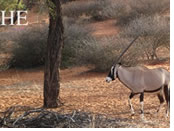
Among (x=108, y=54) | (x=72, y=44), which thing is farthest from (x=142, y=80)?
(x=72, y=44)

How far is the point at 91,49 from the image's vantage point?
1322 centimetres

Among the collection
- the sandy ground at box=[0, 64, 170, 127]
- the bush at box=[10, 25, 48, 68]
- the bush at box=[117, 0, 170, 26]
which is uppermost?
the bush at box=[117, 0, 170, 26]

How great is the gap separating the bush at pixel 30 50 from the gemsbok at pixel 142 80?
27.8ft

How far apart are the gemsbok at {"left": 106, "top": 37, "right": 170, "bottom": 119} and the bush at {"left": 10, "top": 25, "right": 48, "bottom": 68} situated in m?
8.49

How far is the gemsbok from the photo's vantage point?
6.92 meters

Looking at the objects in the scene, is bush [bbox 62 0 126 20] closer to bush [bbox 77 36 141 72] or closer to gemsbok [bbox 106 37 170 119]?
bush [bbox 77 36 141 72]

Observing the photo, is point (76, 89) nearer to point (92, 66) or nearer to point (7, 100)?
point (7, 100)

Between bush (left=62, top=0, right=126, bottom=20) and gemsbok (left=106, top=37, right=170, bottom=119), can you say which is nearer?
gemsbok (left=106, top=37, right=170, bottom=119)

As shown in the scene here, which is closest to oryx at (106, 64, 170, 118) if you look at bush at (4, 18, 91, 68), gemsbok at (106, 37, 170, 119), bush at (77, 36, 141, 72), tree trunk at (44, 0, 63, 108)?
gemsbok at (106, 37, 170, 119)

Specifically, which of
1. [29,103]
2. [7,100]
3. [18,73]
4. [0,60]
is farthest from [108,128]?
[0,60]

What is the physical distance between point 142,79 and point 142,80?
0.02m

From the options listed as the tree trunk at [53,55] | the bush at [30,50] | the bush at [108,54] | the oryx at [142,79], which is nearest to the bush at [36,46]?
the bush at [30,50]

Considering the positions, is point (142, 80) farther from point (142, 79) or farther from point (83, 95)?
point (83, 95)

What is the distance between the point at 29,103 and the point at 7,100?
757mm
